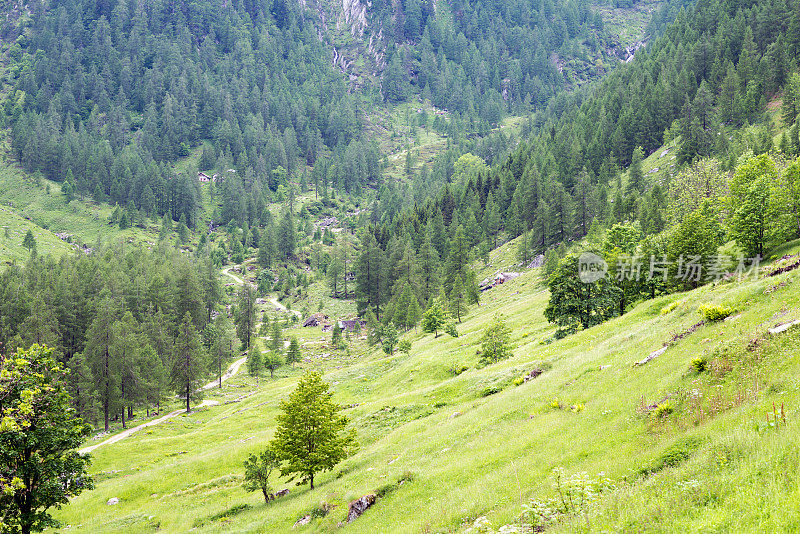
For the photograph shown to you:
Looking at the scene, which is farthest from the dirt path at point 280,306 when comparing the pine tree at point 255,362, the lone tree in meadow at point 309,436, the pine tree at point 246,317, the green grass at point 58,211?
the lone tree in meadow at point 309,436

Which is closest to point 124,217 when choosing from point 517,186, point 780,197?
point 517,186

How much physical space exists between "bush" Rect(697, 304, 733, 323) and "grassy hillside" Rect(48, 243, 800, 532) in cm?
77

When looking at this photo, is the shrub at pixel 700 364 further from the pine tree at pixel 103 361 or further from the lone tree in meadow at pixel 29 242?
the lone tree in meadow at pixel 29 242

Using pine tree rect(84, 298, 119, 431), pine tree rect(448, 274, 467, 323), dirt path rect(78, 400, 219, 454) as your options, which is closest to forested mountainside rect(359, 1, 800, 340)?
pine tree rect(448, 274, 467, 323)

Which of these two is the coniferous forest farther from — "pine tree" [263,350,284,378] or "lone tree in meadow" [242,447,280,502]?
"pine tree" [263,350,284,378]

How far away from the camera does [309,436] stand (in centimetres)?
2911

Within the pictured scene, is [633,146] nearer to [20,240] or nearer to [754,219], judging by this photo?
[754,219]

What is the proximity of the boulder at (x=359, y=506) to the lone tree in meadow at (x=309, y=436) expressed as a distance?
709cm

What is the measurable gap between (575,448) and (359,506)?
10783 mm

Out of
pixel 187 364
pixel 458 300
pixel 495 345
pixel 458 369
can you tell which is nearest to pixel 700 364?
pixel 495 345

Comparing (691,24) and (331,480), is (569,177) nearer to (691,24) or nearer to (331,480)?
(691,24)

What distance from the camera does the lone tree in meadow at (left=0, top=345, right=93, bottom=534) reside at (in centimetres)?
2200

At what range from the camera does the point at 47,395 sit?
23.9m

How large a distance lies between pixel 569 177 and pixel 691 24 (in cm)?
8025
